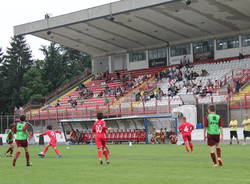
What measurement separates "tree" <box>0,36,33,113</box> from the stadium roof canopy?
75.1 ft

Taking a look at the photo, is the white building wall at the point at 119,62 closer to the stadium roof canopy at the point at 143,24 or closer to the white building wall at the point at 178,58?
the stadium roof canopy at the point at 143,24

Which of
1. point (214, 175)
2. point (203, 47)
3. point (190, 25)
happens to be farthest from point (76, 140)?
point (214, 175)

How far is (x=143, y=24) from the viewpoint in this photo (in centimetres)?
5269

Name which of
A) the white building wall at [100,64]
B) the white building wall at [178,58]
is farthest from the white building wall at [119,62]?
the white building wall at [178,58]

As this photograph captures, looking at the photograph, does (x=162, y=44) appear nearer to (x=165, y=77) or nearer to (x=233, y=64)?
(x=165, y=77)

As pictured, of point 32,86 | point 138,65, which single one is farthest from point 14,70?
point 138,65

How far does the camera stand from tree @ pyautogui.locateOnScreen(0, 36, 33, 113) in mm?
81981

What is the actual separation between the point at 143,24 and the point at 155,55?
10285 millimetres

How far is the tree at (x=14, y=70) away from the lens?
81981 mm

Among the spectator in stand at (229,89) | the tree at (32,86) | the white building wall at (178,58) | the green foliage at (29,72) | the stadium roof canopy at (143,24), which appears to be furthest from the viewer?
the green foliage at (29,72)

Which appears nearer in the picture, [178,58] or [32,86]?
[178,58]

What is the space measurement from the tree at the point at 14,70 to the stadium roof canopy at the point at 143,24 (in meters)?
22.9

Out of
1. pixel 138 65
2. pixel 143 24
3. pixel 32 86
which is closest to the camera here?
pixel 143 24

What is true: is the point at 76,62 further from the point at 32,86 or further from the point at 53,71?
the point at 32,86
